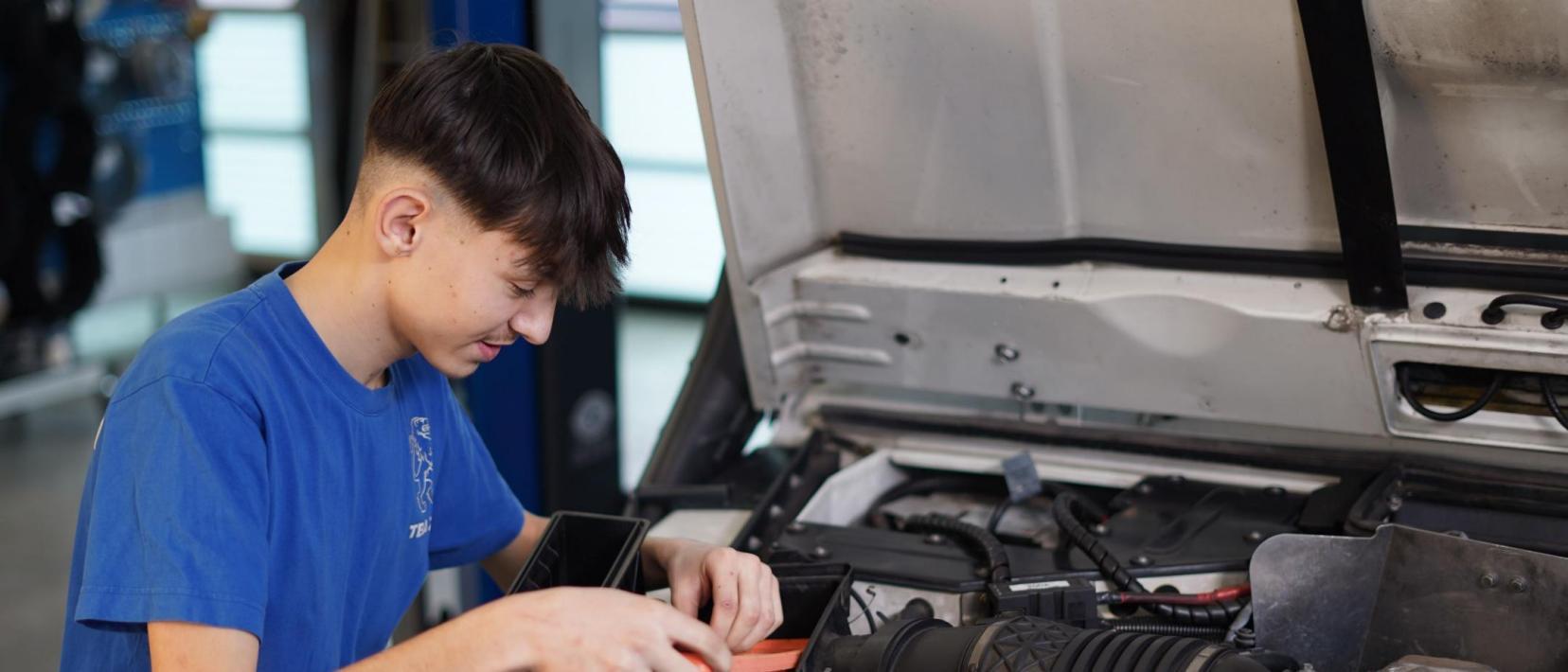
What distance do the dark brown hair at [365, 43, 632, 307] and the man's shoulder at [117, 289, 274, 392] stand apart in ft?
0.59

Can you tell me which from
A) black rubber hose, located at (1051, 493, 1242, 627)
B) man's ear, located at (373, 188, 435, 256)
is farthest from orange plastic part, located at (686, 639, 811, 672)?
man's ear, located at (373, 188, 435, 256)

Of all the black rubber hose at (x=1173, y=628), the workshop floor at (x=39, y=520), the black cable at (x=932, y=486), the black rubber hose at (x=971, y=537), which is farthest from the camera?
the workshop floor at (x=39, y=520)

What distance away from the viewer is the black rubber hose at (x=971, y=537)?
1463mm

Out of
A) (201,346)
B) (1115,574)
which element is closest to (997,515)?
(1115,574)

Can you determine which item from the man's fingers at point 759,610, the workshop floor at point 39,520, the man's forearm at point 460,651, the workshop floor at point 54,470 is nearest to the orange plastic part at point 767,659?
the man's fingers at point 759,610

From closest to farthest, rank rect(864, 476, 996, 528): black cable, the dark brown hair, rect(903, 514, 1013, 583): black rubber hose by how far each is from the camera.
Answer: the dark brown hair → rect(903, 514, 1013, 583): black rubber hose → rect(864, 476, 996, 528): black cable

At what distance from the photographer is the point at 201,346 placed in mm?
1128

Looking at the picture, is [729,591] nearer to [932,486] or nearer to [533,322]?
[533,322]

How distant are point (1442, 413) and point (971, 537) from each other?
1.73ft

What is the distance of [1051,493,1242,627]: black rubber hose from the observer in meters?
1.39

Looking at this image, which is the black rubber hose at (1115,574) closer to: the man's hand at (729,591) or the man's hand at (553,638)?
the man's hand at (729,591)

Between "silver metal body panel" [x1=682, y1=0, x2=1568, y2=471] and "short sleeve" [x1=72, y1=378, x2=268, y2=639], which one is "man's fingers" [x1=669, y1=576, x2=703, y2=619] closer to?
"short sleeve" [x1=72, y1=378, x2=268, y2=639]

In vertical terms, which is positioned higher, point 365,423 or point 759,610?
point 365,423

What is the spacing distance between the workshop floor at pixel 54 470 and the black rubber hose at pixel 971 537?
1751mm
